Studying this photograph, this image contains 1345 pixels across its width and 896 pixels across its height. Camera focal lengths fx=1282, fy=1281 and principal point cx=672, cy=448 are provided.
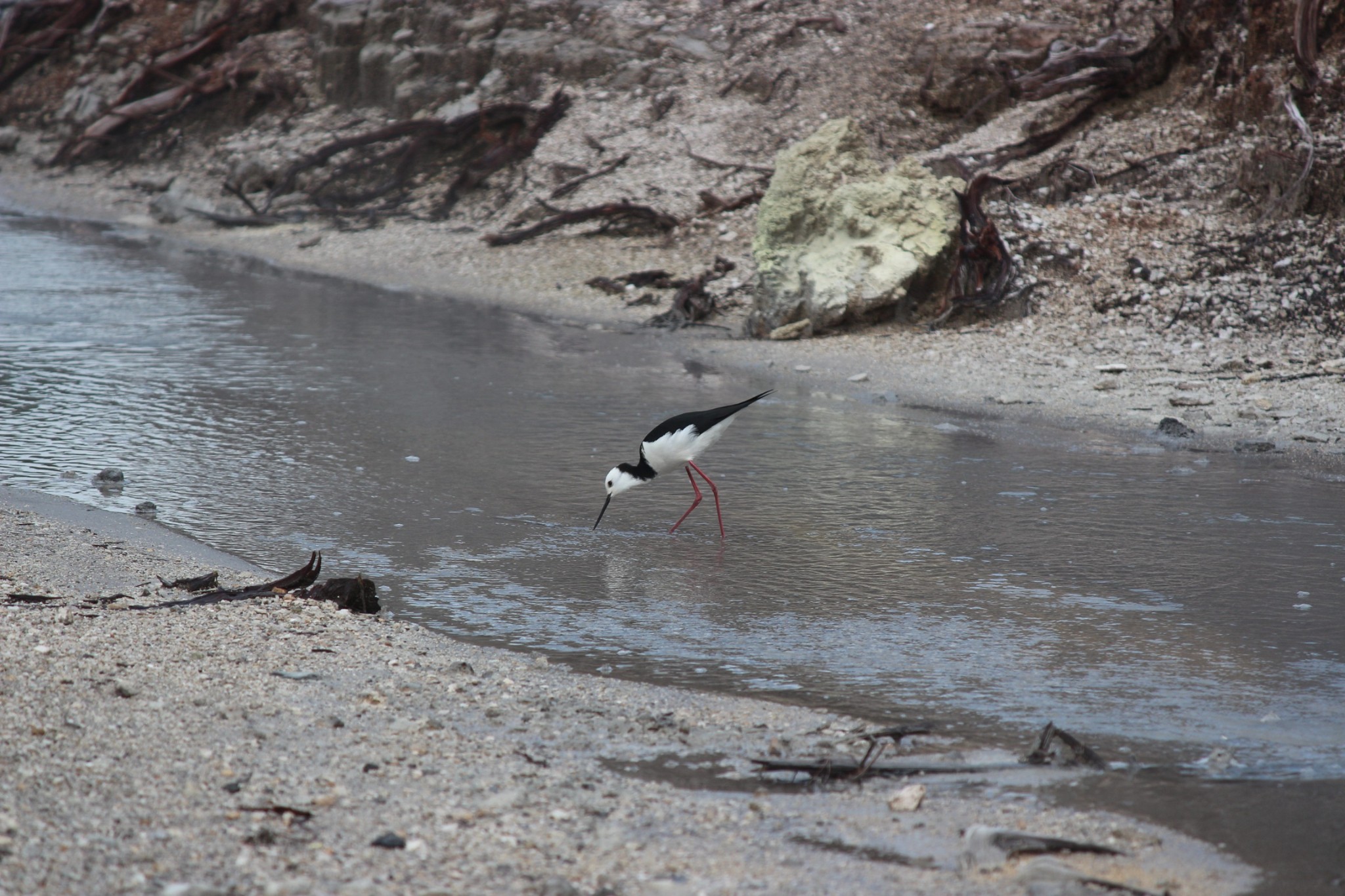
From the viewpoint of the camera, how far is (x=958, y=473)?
706 cm

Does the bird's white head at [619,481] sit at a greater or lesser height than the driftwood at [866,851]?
greater

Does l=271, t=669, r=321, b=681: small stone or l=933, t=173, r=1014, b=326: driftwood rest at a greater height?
l=933, t=173, r=1014, b=326: driftwood

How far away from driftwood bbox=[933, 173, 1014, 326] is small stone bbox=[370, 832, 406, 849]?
839 cm

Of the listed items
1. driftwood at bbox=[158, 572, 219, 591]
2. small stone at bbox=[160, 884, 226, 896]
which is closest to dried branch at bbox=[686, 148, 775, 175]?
driftwood at bbox=[158, 572, 219, 591]

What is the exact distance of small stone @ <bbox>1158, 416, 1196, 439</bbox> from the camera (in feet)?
25.3

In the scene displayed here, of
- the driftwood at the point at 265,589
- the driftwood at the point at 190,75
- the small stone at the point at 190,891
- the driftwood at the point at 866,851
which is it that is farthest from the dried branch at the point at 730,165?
the small stone at the point at 190,891

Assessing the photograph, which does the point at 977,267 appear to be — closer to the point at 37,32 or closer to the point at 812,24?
the point at 812,24

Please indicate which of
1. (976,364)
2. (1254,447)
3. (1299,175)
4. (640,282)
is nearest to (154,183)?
(640,282)

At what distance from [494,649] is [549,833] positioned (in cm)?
164

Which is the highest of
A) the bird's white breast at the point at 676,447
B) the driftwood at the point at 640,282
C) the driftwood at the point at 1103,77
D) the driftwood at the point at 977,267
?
the driftwood at the point at 1103,77

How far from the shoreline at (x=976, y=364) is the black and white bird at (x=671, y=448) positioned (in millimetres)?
2570

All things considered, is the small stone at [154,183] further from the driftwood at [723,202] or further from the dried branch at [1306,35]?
the dried branch at [1306,35]

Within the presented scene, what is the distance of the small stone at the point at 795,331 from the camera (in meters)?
10.8

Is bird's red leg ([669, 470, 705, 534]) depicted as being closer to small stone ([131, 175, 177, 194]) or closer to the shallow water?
the shallow water
